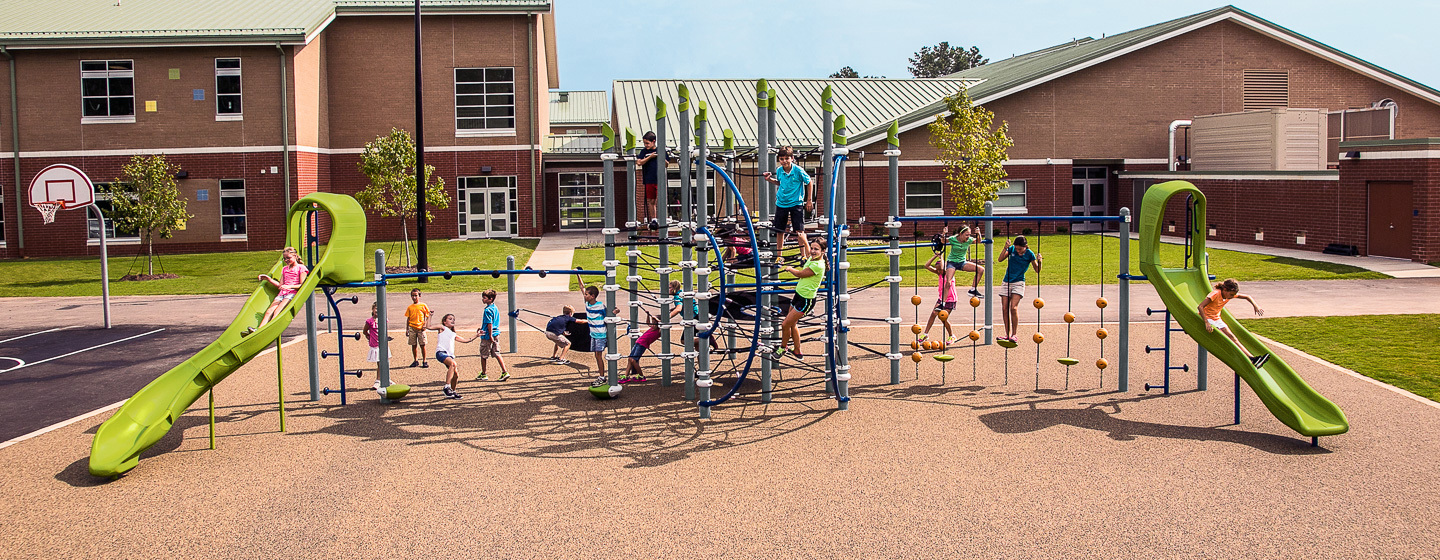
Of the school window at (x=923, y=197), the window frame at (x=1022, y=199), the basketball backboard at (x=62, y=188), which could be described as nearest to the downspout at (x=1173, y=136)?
the window frame at (x=1022, y=199)

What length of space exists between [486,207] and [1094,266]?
72.0 ft

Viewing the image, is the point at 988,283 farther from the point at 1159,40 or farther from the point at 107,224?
the point at 107,224

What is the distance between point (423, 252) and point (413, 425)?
690 inches

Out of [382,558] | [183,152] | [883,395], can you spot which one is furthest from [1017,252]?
[183,152]

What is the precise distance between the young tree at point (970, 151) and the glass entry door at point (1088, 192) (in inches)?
269

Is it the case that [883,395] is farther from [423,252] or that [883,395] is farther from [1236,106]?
[1236,106]

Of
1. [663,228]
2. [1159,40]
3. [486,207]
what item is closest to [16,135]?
[486,207]

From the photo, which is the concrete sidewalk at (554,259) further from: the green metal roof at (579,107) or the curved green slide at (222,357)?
the green metal roof at (579,107)

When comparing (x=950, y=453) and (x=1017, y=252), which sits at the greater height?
(x=1017, y=252)

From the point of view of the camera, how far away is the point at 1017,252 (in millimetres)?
16484

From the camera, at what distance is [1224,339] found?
12.3 m

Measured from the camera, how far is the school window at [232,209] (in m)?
37.8

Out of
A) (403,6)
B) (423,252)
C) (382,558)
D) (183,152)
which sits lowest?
(382,558)

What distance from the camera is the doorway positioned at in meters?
29.5
